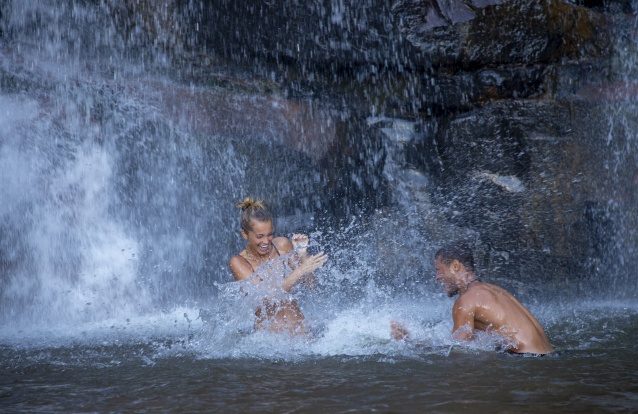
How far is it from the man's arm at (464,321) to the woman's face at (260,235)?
5.41 feet

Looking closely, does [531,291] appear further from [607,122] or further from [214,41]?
[214,41]

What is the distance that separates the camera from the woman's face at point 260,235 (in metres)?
5.29

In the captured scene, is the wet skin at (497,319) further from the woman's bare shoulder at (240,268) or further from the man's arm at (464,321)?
the woman's bare shoulder at (240,268)

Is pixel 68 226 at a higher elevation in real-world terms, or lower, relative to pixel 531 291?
higher

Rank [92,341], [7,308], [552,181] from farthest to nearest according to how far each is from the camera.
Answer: [7,308] < [552,181] < [92,341]

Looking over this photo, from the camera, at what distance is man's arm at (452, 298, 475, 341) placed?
14.8 feet

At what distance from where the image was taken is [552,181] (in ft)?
24.2

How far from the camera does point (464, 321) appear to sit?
4.56m

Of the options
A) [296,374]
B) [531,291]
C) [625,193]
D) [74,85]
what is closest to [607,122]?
[625,193]

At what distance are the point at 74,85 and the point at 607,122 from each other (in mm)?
6481

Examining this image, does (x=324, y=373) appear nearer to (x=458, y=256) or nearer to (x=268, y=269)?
(x=268, y=269)

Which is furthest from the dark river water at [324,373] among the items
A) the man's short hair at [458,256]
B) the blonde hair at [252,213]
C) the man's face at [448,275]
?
the blonde hair at [252,213]


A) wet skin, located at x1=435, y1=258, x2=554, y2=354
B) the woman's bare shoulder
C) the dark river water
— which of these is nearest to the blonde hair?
the woman's bare shoulder

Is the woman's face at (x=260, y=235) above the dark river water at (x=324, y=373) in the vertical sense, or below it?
above
